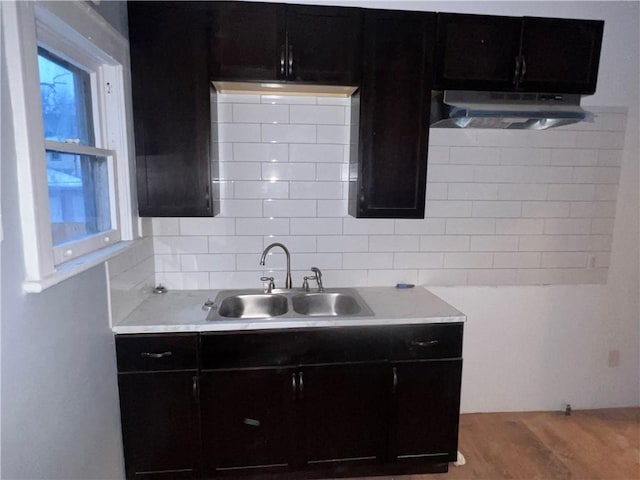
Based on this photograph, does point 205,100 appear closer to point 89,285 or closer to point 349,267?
point 89,285

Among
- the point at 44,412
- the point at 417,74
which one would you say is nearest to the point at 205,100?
the point at 417,74

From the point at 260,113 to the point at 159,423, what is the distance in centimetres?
176

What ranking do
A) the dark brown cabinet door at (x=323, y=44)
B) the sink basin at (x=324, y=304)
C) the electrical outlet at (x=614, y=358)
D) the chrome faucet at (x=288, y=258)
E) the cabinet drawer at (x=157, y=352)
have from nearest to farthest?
the cabinet drawer at (x=157, y=352), the dark brown cabinet door at (x=323, y=44), the chrome faucet at (x=288, y=258), the sink basin at (x=324, y=304), the electrical outlet at (x=614, y=358)

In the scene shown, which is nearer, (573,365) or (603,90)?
(603,90)

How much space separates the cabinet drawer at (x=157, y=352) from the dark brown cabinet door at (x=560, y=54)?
2221 mm

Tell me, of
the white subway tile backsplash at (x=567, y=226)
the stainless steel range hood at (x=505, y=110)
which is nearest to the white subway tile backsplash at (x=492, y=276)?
the white subway tile backsplash at (x=567, y=226)

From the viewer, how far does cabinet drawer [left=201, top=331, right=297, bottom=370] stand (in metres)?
1.84

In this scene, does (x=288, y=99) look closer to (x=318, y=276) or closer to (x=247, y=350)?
(x=318, y=276)

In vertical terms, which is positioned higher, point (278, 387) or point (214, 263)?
point (214, 263)

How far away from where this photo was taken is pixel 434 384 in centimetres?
200

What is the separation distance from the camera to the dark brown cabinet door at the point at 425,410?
77.8 inches

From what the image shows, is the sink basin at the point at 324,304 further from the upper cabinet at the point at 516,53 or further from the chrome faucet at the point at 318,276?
the upper cabinet at the point at 516,53

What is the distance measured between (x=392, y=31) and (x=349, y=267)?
4.50ft

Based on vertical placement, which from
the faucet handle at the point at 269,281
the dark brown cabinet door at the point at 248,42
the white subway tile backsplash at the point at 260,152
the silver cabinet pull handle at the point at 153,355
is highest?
the dark brown cabinet door at the point at 248,42
